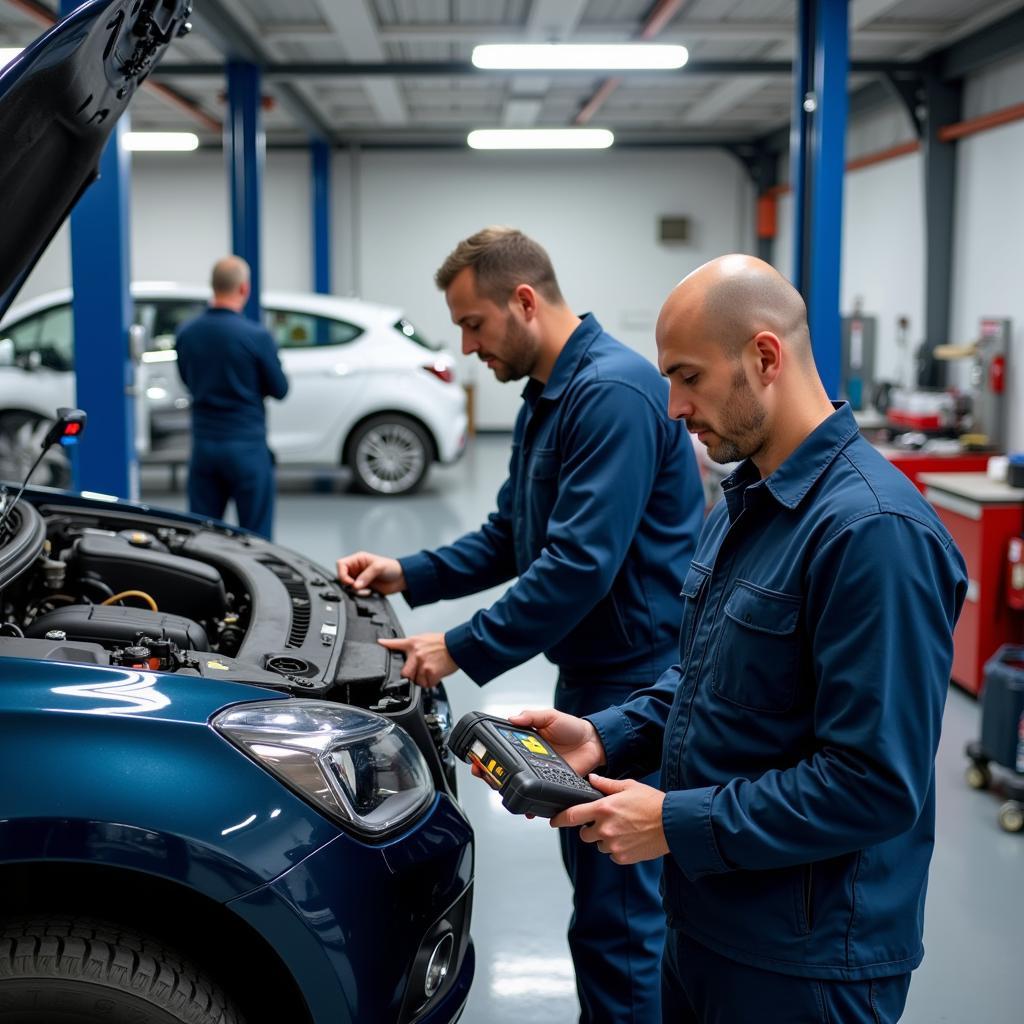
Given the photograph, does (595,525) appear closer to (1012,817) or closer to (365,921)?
(365,921)

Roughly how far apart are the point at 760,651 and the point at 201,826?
76 cm

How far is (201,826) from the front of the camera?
1.54 meters

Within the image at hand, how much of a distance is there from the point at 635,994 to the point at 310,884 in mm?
898

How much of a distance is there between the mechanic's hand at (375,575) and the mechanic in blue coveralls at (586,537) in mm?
301

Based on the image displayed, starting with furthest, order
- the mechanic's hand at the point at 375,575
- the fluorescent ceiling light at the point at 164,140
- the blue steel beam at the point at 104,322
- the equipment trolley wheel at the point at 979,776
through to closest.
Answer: the fluorescent ceiling light at the point at 164,140, the blue steel beam at the point at 104,322, the equipment trolley wheel at the point at 979,776, the mechanic's hand at the point at 375,575

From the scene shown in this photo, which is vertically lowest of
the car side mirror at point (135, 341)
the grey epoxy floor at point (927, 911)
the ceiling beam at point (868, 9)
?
the grey epoxy floor at point (927, 911)

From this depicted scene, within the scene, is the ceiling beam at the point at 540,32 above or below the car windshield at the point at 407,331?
above

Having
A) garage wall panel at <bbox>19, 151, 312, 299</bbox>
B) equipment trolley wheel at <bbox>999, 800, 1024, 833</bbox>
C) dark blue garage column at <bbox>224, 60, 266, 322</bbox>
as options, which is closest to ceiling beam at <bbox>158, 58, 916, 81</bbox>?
dark blue garage column at <bbox>224, 60, 266, 322</bbox>

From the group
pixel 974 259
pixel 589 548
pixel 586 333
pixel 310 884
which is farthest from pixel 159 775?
pixel 974 259

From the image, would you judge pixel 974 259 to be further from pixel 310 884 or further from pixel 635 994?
pixel 310 884

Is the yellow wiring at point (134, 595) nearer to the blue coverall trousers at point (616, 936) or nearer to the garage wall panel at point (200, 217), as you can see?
the blue coverall trousers at point (616, 936)

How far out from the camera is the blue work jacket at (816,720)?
1.25 m

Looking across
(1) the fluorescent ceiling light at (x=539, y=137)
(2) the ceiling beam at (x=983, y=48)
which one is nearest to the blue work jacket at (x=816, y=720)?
(2) the ceiling beam at (x=983, y=48)

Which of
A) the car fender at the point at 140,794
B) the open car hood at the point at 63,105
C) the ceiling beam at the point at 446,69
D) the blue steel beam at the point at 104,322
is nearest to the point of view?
→ the car fender at the point at 140,794
